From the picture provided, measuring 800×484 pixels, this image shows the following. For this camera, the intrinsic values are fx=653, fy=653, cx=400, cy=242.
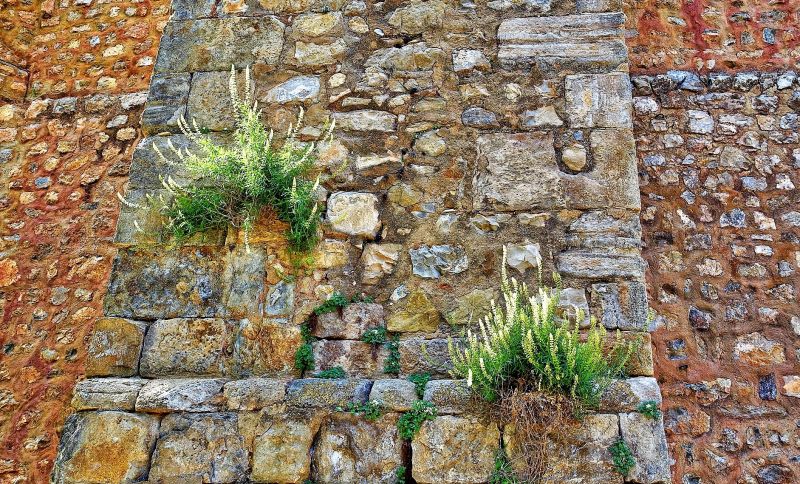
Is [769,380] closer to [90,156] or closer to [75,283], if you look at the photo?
[75,283]

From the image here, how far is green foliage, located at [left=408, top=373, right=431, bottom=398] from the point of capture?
2.61 m

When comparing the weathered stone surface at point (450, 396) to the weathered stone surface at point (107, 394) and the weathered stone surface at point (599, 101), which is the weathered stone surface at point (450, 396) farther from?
the weathered stone surface at point (599, 101)

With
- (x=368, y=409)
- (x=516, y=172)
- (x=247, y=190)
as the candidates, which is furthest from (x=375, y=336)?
(x=516, y=172)

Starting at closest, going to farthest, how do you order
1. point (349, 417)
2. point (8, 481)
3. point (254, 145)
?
point (349, 417), point (254, 145), point (8, 481)

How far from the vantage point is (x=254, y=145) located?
2838mm

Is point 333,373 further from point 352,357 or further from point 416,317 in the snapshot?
point 416,317

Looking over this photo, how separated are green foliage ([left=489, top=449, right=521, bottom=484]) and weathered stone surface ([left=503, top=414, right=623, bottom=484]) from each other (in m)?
0.02

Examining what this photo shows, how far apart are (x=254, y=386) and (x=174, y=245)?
2.69ft

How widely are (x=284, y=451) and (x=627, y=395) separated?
1.36 meters

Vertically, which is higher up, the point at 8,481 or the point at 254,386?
the point at 254,386

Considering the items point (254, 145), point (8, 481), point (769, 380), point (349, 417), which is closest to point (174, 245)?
point (254, 145)

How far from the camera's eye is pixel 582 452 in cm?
244

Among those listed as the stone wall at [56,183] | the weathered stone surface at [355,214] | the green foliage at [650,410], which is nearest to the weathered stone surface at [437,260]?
the weathered stone surface at [355,214]

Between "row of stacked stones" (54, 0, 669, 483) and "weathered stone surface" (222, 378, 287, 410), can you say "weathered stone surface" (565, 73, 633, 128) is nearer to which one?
"row of stacked stones" (54, 0, 669, 483)
